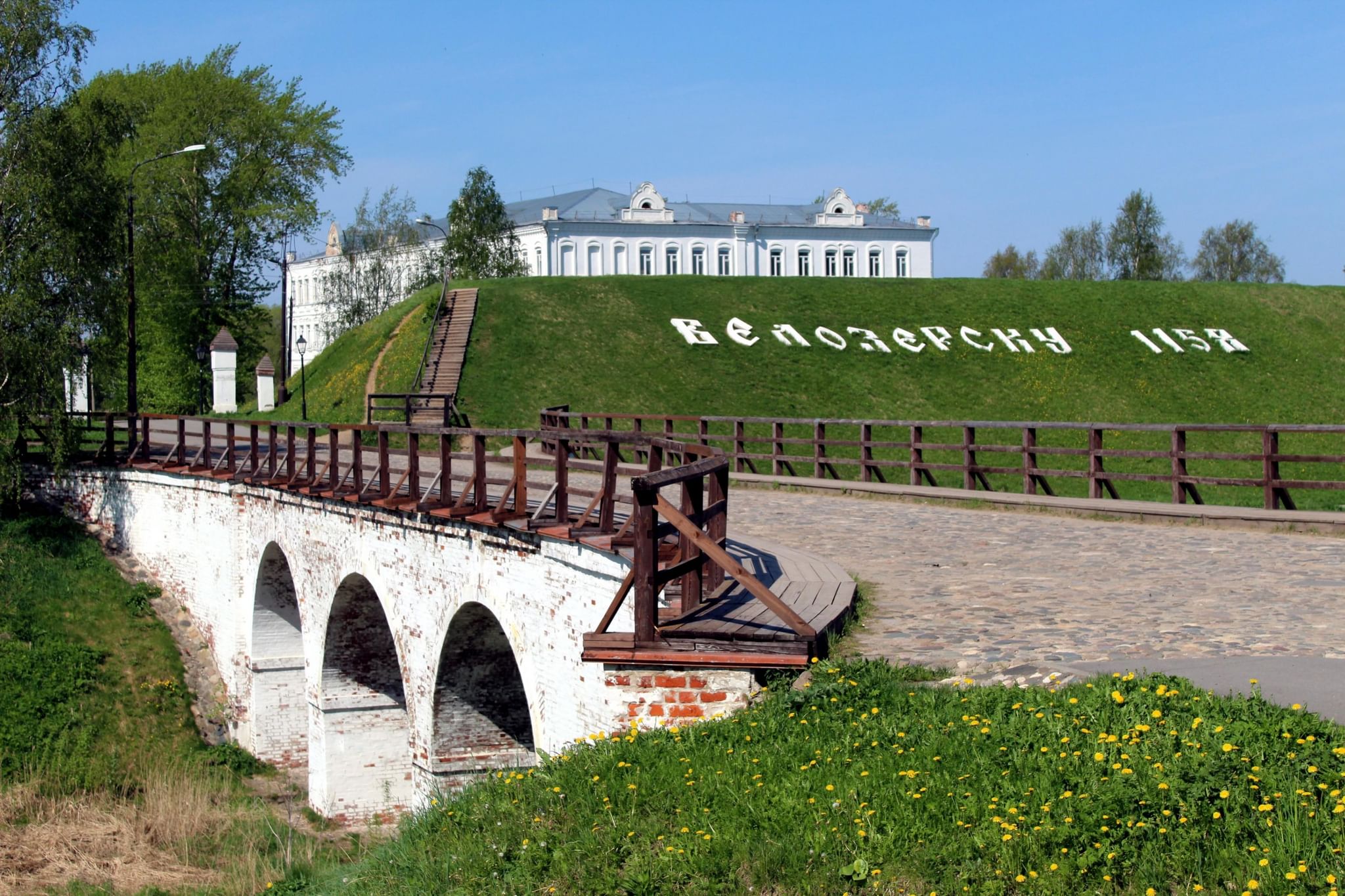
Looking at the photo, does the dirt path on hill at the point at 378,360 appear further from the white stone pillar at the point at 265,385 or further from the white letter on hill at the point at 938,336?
the white letter on hill at the point at 938,336

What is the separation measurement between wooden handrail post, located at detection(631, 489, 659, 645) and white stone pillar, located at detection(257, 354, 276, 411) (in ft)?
127

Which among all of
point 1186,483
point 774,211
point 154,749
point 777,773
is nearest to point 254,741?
point 154,749

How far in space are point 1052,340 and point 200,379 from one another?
32730 mm

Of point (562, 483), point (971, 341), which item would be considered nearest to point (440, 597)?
point (562, 483)

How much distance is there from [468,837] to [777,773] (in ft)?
5.42

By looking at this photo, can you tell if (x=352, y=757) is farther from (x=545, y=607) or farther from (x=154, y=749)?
(x=545, y=607)

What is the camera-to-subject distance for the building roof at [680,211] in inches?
2906

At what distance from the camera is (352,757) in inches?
716

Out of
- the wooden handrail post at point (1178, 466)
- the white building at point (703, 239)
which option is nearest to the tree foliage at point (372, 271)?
the white building at point (703, 239)

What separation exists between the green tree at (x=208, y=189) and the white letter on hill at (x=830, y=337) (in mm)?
23640

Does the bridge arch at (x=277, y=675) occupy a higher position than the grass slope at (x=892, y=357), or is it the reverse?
the grass slope at (x=892, y=357)

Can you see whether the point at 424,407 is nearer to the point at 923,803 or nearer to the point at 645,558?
the point at 645,558

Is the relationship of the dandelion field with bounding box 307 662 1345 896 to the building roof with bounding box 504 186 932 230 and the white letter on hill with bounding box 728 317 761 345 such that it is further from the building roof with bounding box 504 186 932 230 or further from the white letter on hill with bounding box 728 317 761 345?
the building roof with bounding box 504 186 932 230

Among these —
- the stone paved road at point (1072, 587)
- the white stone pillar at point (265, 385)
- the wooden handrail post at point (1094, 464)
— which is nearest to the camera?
the stone paved road at point (1072, 587)
